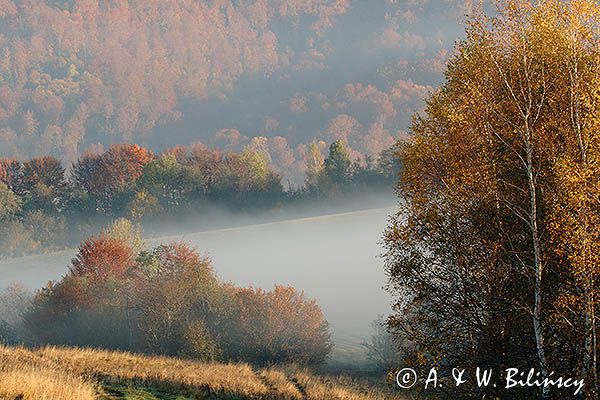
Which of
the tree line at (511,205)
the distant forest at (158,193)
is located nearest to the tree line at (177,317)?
the tree line at (511,205)

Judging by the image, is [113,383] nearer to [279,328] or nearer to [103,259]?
[279,328]

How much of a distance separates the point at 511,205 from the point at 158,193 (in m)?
127

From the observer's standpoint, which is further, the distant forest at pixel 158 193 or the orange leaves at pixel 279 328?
the distant forest at pixel 158 193

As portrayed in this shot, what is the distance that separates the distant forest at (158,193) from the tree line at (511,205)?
368 ft

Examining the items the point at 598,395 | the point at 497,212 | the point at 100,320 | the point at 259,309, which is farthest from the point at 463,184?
the point at 100,320

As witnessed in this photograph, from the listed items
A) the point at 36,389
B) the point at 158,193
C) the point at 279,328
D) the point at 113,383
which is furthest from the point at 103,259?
the point at 36,389

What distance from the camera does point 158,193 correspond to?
A: 142750 mm

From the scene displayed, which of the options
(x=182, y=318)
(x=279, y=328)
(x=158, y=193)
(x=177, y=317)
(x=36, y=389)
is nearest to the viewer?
(x=36, y=389)

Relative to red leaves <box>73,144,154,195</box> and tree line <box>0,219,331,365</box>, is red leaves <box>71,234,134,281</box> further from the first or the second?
red leaves <box>73,144,154,195</box>

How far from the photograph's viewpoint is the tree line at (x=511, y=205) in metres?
19.8

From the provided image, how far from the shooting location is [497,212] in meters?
21.8

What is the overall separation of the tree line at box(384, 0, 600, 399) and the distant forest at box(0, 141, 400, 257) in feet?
368

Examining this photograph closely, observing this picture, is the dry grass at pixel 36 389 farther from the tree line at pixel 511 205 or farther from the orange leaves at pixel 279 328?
the orange leaves at pixel 279 328

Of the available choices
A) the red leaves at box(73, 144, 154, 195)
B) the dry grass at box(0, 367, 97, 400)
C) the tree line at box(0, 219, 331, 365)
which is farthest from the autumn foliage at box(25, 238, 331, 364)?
the red leaves at box(73, 144, 154, 195)
